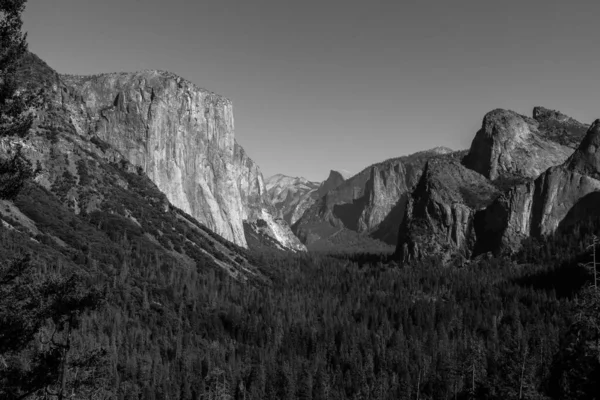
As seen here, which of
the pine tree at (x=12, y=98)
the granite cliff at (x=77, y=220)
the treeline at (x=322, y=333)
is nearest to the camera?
the pine tree at (x=12, y=98)

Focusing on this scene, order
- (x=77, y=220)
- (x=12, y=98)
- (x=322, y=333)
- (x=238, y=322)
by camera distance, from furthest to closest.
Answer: (x=77, y=220) → (x=238, y=322) → (x=322, y=333) → (x=12, y=98)

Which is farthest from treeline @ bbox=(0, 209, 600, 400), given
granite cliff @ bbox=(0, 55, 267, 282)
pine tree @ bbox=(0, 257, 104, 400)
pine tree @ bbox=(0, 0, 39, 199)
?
→ pine tree @ bbox=(0, 0, 39, 199)

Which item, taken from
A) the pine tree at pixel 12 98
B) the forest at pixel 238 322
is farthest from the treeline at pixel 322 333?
the pine tree at pixel 12 98

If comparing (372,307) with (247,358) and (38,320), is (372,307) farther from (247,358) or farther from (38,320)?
(38,320)

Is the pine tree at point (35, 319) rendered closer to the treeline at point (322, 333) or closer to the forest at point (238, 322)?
the forest at point (238, 322)

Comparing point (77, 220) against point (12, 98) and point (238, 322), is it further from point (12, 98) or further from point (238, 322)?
point (12, 98)

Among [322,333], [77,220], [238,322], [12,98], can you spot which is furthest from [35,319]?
[77,220]

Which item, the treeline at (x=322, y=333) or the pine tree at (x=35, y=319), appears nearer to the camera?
the pine tree at (x=35, y=319)

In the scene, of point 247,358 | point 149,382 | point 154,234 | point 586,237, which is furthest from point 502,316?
point 154,234

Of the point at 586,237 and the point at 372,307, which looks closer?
the point at 372,307

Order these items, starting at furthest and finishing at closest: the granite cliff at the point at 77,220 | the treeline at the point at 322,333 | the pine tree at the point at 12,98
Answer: the granite cliff at the point at 77,220
the treeline at the point at 322,333
the pine tree at the point at 12,98

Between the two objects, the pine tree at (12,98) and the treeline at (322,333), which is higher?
the pine tree at (12,98)

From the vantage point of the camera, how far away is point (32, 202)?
15562 cm

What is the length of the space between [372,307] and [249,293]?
3874 centimetres
